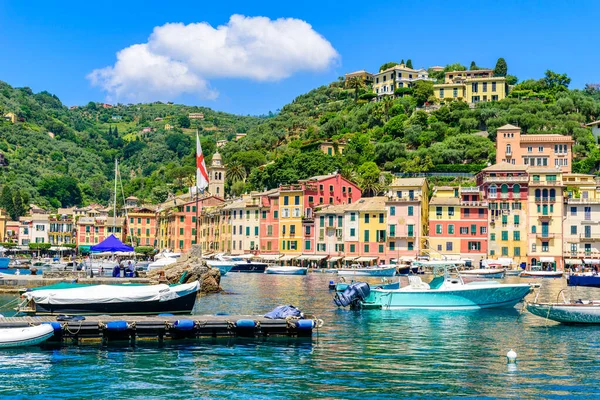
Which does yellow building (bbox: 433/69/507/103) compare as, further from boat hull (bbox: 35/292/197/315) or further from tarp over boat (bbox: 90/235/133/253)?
boat hull (bbox: 35/292/197/315)

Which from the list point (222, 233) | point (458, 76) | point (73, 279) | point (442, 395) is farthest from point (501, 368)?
point (458, 76)

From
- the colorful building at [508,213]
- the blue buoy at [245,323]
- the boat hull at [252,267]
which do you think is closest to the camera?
the blue buoy at [245,323]

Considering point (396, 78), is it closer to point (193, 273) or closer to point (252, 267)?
point (252, 267)

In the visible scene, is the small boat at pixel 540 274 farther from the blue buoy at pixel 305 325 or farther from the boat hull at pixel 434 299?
the blue buoy at pixel 305 325

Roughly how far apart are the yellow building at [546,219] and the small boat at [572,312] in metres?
56.7

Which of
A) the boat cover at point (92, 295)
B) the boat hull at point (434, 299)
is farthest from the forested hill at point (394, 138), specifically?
the boat cover at point (92, 295)

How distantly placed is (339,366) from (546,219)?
7273 cm

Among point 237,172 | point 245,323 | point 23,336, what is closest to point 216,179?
point 237,172

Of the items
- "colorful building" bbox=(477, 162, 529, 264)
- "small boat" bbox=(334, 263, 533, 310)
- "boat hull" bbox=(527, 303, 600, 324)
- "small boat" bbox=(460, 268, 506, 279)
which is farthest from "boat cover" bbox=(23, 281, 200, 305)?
"colorful building" bbox=(477, 162, 529, 264)

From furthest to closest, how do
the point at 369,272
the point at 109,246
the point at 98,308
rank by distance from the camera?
the point at 369,272 → the point at 109,246 → the point at 98,308

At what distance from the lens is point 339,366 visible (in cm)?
2500

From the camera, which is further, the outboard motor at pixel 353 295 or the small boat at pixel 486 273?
the small boat at pixel 486 273

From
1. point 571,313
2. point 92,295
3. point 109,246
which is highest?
point 109,246

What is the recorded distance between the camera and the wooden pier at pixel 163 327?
95.1 feet
